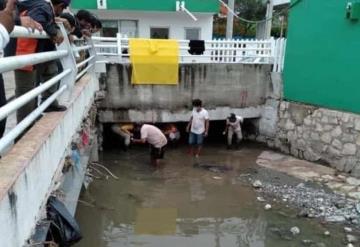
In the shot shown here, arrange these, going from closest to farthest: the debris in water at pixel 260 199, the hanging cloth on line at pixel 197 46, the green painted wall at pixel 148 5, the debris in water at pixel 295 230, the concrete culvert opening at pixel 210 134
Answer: the debris in water at pixel 295 230, the debris in water at pixel 260 199, the hanging cloth on line at pixel 197 46, the concrete culvert opening at pixel 210 134, the green painted wall at pixel 148 5

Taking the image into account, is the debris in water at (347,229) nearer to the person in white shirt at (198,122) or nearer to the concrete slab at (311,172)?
the concrete slab at (311,172)

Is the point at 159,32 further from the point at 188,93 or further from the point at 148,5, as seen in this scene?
the point at 188,93

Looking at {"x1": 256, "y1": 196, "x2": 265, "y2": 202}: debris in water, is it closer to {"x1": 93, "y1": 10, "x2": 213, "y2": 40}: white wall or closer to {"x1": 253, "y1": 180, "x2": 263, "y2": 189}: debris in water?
{"x1": 253, "y1": 180, "x2": 263, "y2": 189}: debris in water

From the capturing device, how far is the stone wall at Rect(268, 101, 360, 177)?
9.41 m

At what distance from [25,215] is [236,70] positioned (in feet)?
33.8

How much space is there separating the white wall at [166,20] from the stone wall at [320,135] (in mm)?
7573

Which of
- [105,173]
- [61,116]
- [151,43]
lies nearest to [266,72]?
[151,43]

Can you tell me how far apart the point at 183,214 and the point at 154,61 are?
534 centimetres

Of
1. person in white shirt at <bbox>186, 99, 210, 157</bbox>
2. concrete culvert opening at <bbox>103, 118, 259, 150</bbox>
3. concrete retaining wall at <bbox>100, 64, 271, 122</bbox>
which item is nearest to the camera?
person in white shirt at <bbox>186, 99, 210, 157</bbox>

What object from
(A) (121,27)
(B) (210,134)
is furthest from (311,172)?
(A) (121,27)

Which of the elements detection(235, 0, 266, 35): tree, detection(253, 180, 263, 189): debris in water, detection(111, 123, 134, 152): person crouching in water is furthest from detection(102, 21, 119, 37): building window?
detection(235, 0, 266, 35): tree

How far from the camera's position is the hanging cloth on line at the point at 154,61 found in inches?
456

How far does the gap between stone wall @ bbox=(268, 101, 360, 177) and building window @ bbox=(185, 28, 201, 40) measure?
24.6 feet

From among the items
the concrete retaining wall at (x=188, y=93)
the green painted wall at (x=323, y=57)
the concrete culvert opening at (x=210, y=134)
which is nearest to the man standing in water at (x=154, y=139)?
the concrete culvert opening at (x=210, y=134)
